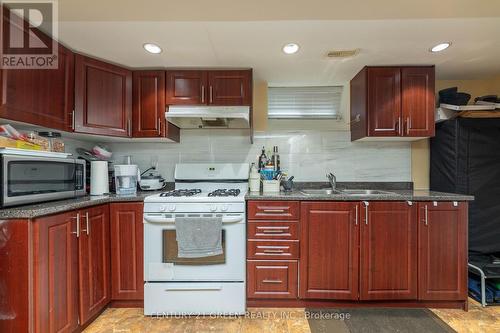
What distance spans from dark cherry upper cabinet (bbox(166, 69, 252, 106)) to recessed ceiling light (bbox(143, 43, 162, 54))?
13.2 inches

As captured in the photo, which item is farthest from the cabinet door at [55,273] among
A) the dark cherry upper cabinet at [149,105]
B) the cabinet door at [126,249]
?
the dark cherry upper cabinet at [149,105]

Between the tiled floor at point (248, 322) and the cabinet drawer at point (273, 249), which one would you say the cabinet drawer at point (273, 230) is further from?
the tiled floor at point (248, 322)

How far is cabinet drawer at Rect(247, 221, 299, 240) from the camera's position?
2.00 metres

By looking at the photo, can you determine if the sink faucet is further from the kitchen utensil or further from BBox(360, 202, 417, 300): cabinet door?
BBox(360, 202, 417, 300): cabinet door

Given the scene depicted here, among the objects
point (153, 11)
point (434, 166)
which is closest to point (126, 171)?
point (153, 11)

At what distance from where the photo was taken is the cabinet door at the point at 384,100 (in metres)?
2.25

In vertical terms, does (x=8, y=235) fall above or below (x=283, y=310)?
above

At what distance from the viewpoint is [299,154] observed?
2662 millimetres

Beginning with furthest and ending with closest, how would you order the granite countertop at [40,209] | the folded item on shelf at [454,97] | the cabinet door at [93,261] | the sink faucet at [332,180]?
the sink faucet at [332,180] < the folded item on shelf at [454,97] < the cabinet door at [93,261] < the granite countertop at [40,209]

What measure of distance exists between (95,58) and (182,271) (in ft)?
6.33

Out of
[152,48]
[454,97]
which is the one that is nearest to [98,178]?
[152,48]

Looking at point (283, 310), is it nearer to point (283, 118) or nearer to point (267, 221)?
point (267, 221)

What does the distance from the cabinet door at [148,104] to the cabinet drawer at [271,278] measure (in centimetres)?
149

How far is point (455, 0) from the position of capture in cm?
139
